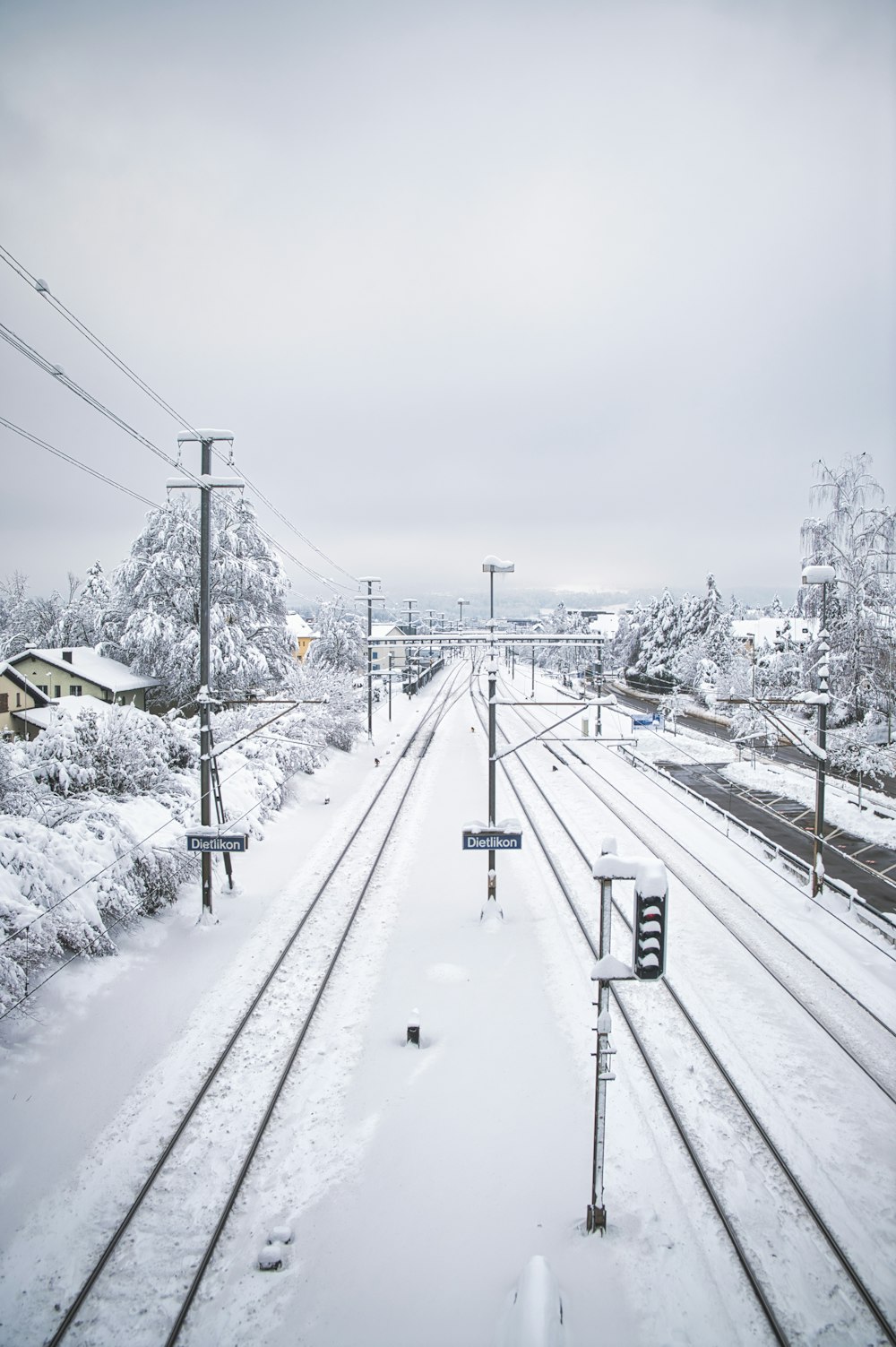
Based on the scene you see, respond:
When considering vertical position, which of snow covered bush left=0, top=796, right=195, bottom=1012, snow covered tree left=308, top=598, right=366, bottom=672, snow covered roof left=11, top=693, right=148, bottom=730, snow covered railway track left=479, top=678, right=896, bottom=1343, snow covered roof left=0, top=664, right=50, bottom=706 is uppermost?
snow covered tree left=308, top=598, right=366, bottom=672

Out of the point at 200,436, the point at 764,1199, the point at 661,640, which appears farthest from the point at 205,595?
the point at 661,640

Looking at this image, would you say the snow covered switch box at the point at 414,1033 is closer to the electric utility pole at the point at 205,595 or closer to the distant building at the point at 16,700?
the electric utility pole at the point at 205,595

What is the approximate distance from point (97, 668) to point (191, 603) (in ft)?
28.7

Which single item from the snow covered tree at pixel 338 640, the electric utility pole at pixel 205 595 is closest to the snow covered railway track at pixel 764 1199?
the electric utility pole at pixel 205 595

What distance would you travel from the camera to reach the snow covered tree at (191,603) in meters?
28.3

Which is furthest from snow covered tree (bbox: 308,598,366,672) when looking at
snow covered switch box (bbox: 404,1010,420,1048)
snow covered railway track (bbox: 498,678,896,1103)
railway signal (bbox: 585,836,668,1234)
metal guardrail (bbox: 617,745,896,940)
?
railway signal (bbox: 585,836,668,1234)

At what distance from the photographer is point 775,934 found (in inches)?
519

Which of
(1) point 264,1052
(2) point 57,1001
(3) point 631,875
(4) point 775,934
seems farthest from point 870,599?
(2) point 57,1001

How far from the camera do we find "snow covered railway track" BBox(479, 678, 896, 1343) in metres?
5.89

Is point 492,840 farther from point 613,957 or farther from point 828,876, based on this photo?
point 828,876

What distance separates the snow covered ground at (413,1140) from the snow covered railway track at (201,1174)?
0.15 meters

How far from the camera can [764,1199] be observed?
7.04m

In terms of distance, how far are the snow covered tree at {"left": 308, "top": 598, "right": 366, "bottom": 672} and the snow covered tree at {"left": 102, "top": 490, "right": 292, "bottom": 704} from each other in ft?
74.5

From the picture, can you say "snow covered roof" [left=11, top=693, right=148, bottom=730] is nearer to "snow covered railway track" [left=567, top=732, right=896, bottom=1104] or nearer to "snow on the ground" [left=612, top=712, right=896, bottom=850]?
"snow covered railway track" [left=567, top=732, right=896, bottom=1104]
